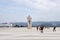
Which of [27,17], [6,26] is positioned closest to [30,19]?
[27,17]

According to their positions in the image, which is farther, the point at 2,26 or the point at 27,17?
the point at 2,26

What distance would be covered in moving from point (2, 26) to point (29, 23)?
11870 millimetres

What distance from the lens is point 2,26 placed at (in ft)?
171

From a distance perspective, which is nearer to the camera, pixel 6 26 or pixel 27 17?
pixel 27 17

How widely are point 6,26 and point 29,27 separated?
9.74 meters

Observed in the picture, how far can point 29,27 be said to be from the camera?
144 feet

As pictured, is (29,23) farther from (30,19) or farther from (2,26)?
(2,26)

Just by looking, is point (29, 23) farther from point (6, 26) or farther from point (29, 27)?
point (6, 26)

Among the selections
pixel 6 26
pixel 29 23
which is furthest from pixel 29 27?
pixel 6 26

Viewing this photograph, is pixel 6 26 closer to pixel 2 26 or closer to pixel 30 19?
pixel 2 26

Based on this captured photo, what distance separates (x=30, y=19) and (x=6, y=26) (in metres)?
10.7

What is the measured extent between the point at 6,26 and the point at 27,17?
10287 mm

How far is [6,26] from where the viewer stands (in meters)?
50.9

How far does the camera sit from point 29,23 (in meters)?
43.4
